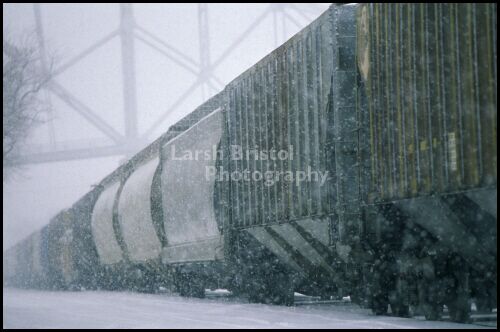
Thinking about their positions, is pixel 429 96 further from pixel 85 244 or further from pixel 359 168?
pixel 85 244

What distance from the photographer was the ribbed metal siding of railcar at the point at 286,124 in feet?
32.1

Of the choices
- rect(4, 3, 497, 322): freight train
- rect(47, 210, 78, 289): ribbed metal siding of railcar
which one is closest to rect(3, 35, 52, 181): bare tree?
rect(47, 210, 78, 289): ribbed metal siding of railcar

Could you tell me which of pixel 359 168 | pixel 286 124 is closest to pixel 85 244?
pixel 286 124

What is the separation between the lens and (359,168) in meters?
9.11

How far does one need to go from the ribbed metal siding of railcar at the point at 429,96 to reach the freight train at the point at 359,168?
15 millimetres

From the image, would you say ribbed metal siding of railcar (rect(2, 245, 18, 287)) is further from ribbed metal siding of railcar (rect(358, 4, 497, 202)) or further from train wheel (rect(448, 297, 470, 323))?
train wheel (rect(448, 297, 470, 323))

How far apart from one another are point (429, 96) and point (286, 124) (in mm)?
3532

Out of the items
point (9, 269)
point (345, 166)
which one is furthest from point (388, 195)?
point (9, 269)

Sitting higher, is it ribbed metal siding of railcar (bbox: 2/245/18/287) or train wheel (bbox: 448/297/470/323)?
train wheel (bbox: 448/297/470/323)

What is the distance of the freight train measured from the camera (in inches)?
282

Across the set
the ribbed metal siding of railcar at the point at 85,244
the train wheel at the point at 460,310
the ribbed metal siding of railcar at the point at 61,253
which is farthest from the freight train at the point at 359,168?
the ribbed metal siding of railcar at the point at 61,253

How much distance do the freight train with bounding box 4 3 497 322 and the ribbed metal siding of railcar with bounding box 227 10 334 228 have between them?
0.09ft

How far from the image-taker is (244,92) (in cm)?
1251

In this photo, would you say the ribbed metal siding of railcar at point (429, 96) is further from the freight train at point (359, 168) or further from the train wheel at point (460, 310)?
the train wheel at point (460, 310)
